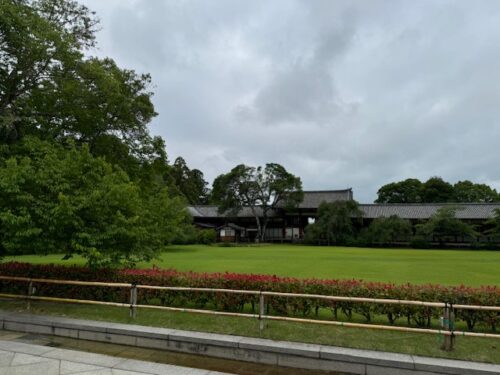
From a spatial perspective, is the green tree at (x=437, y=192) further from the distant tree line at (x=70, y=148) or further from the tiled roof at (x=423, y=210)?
the distant tree line at (x=70, y=148)

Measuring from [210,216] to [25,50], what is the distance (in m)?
46.8

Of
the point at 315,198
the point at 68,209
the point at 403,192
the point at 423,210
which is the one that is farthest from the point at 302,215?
the point at 68,209

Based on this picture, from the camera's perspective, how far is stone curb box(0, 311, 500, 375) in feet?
16.0

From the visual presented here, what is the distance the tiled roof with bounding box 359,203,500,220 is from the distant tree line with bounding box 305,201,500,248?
4.09ft

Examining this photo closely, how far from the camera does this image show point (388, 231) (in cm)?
4100

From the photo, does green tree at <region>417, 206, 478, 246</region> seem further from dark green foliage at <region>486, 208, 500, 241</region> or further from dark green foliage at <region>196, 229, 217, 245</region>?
dark green foliage at <region>196, 229, 217, 245</region>

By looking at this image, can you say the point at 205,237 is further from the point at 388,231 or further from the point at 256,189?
the point at 388,231

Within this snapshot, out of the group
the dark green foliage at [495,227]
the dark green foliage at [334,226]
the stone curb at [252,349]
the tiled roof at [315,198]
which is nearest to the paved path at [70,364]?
the stone curb at [252,349]

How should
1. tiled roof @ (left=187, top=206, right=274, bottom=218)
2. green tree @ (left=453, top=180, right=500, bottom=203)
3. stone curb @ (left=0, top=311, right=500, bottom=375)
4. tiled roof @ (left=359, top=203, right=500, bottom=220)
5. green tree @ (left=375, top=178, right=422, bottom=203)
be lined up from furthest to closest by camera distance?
green tree @ (left=375, top=178, right=422, bottom=203)
green tree @ (left=453, top=180, right=500, bottom=203)
tiled roof @ (left=187, top=206, right=274, bottom=218)
tiled roof @ (left=359, top=203, right=500, bottom=220)
stone curb @ (left=0, top=311, right=500, bottom=375)

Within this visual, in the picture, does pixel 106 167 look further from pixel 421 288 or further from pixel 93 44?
pixel 421 288

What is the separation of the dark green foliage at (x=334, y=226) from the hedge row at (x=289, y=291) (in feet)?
→ 119

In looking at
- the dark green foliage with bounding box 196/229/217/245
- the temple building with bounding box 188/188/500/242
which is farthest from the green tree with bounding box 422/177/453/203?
the dark green foliage with bounding box 196/229/217/245

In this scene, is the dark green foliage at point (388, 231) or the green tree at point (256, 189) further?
the green tree at point (256, 189)

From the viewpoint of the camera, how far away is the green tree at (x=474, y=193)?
61572 millimetres
